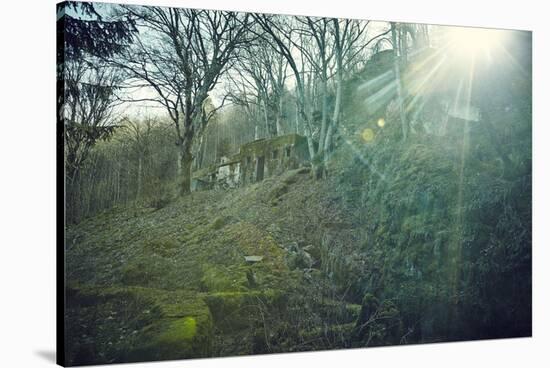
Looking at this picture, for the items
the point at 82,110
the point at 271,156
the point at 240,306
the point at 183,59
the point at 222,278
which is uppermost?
the point at 183,59

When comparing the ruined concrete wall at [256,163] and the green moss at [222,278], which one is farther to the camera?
the ruined concrete wall at [256,163]

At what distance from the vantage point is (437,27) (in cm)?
1130

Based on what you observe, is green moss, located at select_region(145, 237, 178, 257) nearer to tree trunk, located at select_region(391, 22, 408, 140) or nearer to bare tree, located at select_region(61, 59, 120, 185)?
bare tree, located at select_region(61, 59, 120, 185)

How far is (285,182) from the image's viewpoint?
34.6 ft

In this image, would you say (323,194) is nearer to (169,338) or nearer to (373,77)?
(373,77)

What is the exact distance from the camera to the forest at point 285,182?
942 centimetres

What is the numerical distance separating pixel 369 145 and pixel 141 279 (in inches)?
136

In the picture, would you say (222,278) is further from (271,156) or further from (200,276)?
(271,156)

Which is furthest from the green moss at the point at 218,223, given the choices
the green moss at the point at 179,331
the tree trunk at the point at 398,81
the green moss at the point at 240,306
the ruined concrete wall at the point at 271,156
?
the tree trunk at the point at 398,81

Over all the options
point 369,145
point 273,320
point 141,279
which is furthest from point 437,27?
point 141,279

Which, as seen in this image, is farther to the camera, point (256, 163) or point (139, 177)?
point (256, 163)

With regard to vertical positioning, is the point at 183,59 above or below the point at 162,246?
above

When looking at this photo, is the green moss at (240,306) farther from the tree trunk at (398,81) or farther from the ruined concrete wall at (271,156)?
the tree trunk at (398,81)

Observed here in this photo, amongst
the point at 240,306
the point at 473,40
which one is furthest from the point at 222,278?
the point at 473,40
